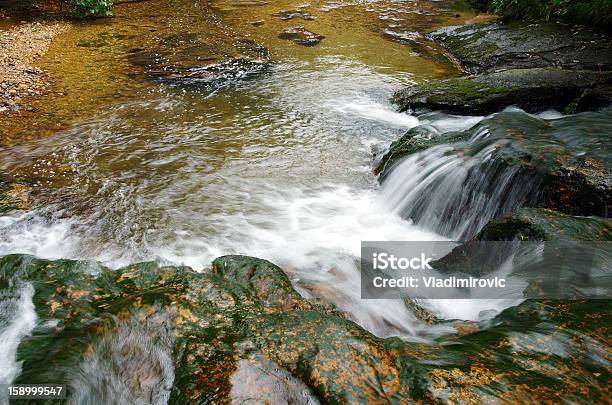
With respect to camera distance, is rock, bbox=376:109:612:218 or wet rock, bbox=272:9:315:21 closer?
rock, bbox=376:109:612:218

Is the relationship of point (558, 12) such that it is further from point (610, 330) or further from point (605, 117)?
point (610, 330)

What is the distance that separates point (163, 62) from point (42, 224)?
22.5ft

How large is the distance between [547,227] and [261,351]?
3.00 meters

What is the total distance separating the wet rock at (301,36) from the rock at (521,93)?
5.46 metres

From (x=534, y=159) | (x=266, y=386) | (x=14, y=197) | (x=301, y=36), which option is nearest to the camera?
(x=266, y=386)

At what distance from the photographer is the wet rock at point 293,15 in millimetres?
16344

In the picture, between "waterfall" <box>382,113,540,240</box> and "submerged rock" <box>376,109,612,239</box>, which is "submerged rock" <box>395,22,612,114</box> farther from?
"waterfall" <box>382,113,540,240</box>

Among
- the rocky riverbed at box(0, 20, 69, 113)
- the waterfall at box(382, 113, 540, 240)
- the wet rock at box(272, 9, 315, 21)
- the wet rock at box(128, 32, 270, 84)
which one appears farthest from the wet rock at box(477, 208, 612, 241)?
the wet rock at box(272, 9, 315, 21)

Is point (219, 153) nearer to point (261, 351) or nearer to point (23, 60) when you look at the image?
point (261, 351)

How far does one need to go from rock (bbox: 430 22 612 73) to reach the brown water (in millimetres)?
902

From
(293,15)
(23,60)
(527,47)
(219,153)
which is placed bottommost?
(219,153)

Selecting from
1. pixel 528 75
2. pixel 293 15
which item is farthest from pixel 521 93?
pixel 293 15

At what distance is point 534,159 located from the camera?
17.5ft

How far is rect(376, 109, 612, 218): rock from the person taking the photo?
4852 mm
